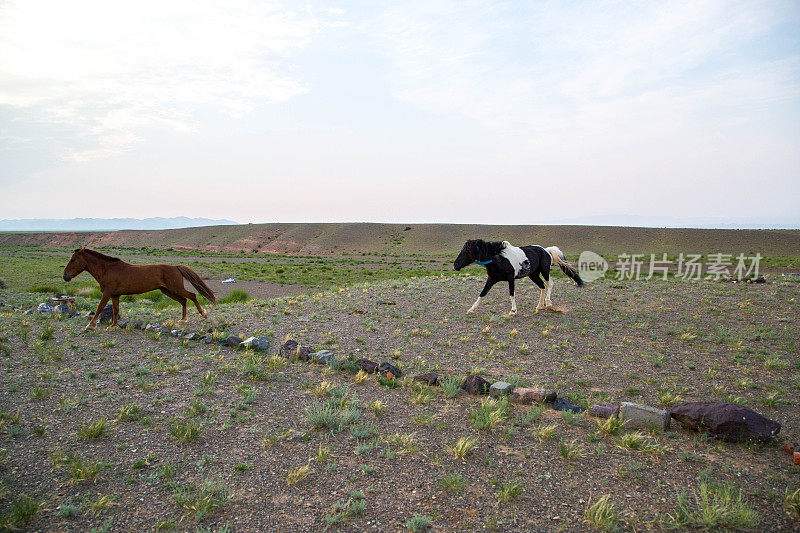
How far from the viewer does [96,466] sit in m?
4.32

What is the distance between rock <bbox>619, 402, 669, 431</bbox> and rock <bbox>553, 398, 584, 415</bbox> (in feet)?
1.77

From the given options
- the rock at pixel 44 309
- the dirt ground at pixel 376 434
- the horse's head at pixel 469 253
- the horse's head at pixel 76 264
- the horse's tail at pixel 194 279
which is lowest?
the dirt ground at pixel 376 434

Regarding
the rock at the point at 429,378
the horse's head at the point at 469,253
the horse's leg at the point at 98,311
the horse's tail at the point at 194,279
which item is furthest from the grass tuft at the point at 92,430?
the horse's head at the point at 469,253

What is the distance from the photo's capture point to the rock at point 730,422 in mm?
5020

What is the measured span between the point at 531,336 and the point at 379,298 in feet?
20.0

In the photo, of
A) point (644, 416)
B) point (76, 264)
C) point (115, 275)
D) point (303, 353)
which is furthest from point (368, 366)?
point (76, 264)

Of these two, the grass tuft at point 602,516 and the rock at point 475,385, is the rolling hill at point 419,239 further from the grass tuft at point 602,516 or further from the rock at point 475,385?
the grass tuft at point 602,516

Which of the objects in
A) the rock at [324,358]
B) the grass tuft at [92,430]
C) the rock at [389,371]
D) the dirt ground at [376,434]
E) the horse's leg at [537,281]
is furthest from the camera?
the horse's leg at [537,281]

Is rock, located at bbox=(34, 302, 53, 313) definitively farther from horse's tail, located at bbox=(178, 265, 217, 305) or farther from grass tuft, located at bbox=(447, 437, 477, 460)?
grass tuft, located at bbox=(447, 437, 477, 460)

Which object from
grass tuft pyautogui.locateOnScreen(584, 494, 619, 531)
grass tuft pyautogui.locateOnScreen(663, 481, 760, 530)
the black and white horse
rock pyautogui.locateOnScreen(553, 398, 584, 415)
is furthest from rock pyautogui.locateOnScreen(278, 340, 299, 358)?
grass tuft pyautogui.locateOnScreen(663, 481, 760, 530)

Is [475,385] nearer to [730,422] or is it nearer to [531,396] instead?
[531,396]

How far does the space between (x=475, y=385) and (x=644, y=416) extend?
2326 mm

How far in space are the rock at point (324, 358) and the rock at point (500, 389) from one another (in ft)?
9.88

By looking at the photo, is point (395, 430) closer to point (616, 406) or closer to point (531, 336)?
point (616, 406)
